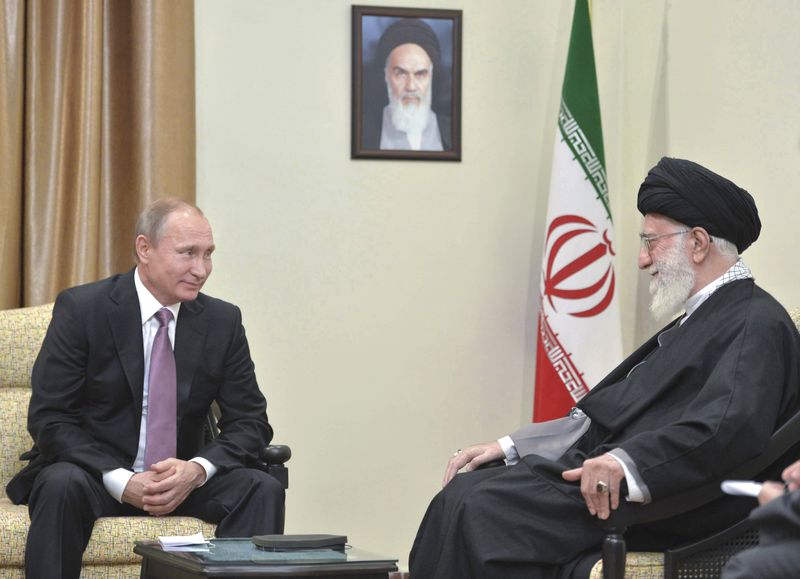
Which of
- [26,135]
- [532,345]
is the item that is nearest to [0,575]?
[26,135]

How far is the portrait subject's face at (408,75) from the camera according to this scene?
16.6 feet

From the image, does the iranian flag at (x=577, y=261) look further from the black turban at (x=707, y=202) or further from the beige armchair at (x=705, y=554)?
the beige armchair at (x=705, y=554)

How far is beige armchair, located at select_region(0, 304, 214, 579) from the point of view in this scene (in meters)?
3.44

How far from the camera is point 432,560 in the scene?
3225 millimetres

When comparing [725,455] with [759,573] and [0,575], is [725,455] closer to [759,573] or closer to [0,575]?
[759,573]

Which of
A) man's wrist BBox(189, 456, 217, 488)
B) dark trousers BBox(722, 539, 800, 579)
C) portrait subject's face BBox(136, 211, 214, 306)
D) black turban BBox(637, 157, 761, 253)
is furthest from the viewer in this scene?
portrait subject's face BBox(136, 211, 214, 306)

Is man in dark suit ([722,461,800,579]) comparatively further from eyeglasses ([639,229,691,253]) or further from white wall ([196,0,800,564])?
white wall ([196,0,800,564])

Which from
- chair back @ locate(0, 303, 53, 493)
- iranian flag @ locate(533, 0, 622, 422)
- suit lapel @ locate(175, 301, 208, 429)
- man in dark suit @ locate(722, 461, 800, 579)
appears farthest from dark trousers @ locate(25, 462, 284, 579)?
man in dark suit @ locate(722, 461, 800, 579)

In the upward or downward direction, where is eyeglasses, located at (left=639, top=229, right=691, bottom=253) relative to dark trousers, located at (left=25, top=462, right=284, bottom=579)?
upward

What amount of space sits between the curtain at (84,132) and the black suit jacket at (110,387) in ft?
2.73

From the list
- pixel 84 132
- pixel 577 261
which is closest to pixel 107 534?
pixel 84 132

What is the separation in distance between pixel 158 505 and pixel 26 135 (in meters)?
1.83

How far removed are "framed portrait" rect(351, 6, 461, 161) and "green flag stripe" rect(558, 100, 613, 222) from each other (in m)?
0.51

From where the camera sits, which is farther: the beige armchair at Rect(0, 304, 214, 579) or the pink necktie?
the pink necktie
